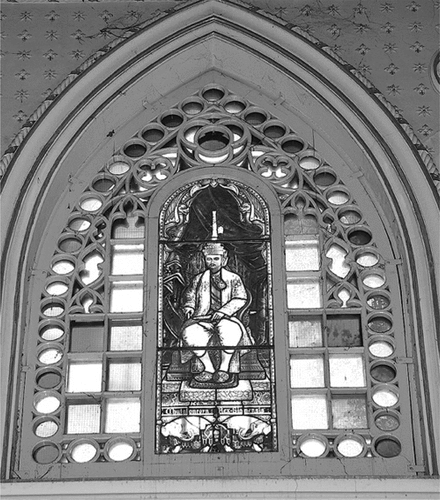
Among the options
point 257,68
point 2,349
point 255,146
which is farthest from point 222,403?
point 257,68

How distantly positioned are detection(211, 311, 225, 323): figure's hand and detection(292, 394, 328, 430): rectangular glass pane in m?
0.61

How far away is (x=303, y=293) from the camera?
741cm

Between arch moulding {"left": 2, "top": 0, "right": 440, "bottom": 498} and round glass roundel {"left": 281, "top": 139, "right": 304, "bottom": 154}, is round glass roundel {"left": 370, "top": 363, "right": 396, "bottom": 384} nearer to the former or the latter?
arch moulding {"left": 2, "top": 0, "right": 440, "bottom": 498}

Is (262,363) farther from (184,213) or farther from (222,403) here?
(184,213)

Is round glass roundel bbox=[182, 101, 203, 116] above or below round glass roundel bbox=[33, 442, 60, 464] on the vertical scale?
above

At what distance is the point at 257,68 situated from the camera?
8297 millimetres

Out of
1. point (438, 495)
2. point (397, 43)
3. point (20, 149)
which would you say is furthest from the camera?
point (397, 43)

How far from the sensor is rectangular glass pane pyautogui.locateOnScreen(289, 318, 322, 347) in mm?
7215

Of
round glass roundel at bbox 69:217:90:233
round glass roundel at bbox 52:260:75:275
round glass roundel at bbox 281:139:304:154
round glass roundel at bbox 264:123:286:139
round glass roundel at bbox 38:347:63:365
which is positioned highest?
round glass roundel at bbox 264:123:286:139

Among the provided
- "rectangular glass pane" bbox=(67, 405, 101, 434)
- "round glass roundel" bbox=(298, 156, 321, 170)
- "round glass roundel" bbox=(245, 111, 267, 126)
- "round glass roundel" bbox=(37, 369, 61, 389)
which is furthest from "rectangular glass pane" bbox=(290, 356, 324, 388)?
"round glass roundel" bbox=(245, 111, 267, 126)

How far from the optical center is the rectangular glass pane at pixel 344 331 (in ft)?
23.6

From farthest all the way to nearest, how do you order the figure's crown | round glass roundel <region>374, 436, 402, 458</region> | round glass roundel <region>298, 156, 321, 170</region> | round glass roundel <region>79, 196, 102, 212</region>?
round glass roundel <region>298, 156, 321, 170</region> < round glass roundel <region>79, 196, 102, 212</region> < the figure's crown < round glass roundel <region>374, 436, 402, 458</region>

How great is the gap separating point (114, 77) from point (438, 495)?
3176mm

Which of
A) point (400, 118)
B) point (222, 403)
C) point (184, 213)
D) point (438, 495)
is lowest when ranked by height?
point (438, 495)
